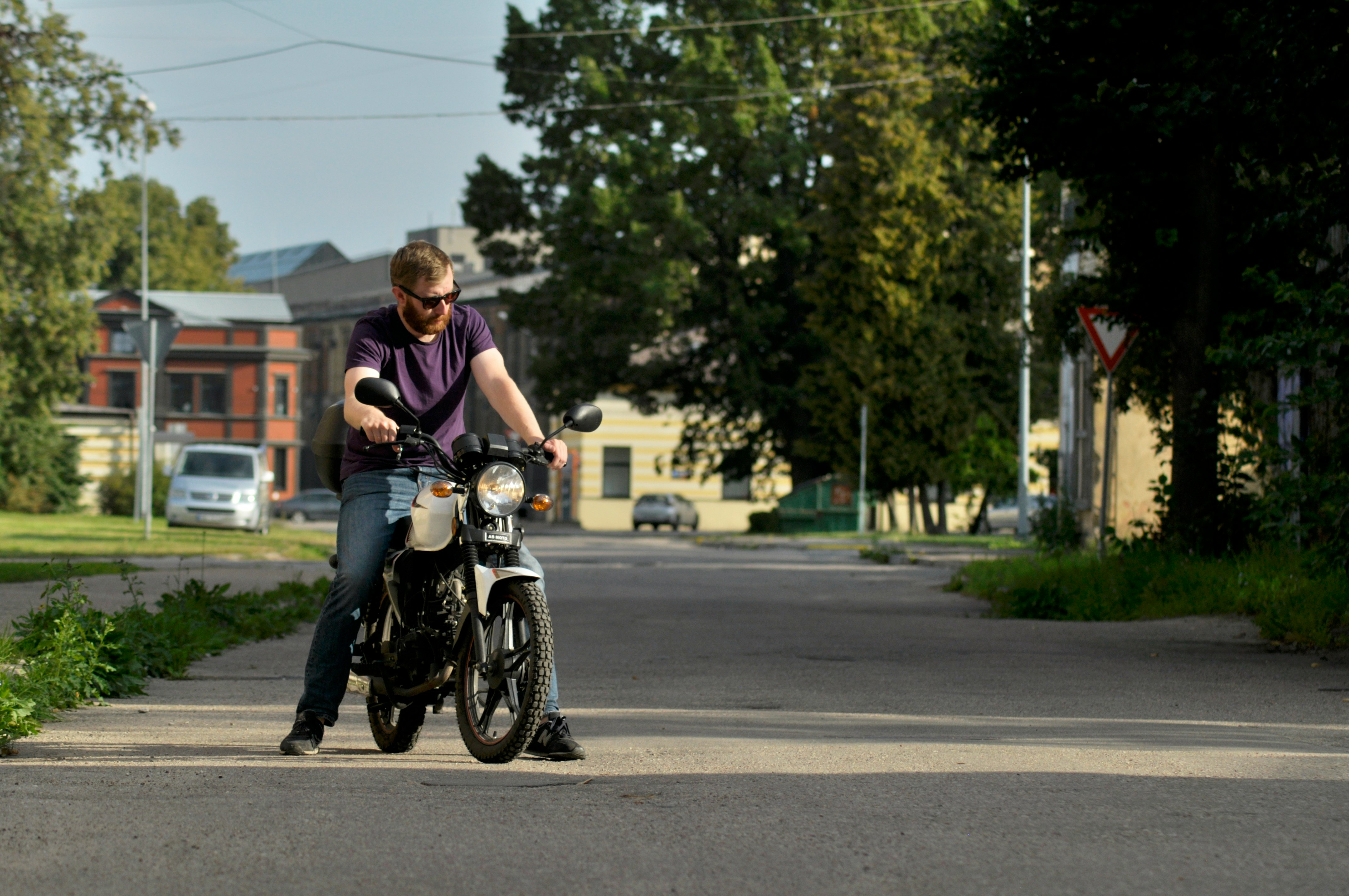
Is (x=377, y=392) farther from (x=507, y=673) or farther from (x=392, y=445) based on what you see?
(x=507, y=673)

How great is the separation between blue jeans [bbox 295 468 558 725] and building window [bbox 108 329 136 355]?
74.3 meters

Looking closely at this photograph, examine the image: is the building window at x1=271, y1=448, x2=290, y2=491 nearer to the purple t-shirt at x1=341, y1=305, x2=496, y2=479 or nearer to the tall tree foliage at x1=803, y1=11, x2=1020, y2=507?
the tall tree foliage at x1=803, y1=11, x2=1020, y2=507

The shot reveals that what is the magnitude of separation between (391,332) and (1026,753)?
2.70 metres

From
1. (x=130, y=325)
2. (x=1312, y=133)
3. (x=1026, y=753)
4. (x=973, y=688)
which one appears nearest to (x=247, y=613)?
(x=973, y=688)

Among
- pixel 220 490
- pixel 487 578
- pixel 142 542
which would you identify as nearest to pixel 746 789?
pixel 487 578

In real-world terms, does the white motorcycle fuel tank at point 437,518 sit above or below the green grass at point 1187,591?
above

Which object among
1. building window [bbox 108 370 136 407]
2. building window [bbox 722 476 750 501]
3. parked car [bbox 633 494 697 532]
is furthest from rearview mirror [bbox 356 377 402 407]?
building window [bbox 108 370 136 407]

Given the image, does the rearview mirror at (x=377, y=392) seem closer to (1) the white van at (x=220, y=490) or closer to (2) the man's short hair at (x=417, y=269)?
(2) the man's short hair at (x=417, y=269)

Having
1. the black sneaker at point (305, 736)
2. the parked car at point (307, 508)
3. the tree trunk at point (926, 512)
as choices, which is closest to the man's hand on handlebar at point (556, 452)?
the black sneaker at point (305, 736)

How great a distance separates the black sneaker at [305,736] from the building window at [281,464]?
74586 millimetres

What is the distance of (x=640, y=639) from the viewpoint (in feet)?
37.7

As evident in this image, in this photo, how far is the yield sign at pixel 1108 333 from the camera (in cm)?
1570

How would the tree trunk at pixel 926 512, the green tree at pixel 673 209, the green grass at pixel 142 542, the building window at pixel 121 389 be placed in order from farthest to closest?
1. the building window at pixel 121 389
2. the tree trunk at pixel 926 512
3. the green tree at pixel 673 209
4. the green grass at pixel 142 542

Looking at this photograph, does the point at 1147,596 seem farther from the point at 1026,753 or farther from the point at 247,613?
the point at 1026,753
